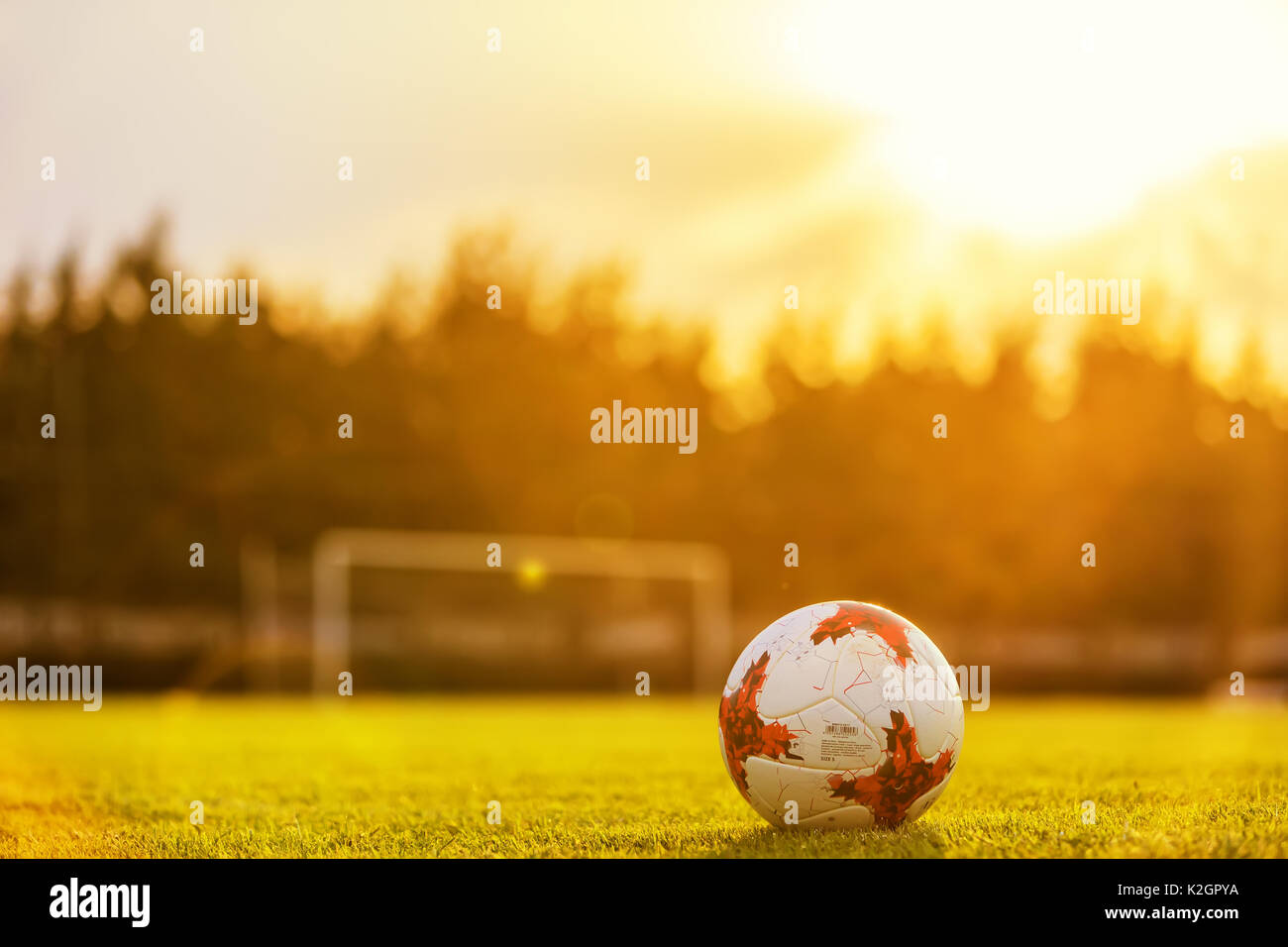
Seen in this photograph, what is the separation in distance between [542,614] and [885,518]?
36.3 feet

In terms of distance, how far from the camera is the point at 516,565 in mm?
31125

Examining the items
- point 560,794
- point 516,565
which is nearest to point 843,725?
point 560,794

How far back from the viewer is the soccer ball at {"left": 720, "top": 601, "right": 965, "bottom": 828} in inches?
207

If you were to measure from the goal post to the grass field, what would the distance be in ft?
43.1

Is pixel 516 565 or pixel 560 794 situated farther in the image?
pixel 516 565

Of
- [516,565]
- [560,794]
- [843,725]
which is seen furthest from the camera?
[516,565]

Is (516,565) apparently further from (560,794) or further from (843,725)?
(843,725)

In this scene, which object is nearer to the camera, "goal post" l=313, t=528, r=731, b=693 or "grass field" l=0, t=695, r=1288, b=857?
"grass field" l=0, t=695, r=1288, b=857

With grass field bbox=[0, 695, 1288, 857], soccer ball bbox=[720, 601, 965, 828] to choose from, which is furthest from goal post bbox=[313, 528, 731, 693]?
soccer ball bbox=[720, 601, 965, 828]

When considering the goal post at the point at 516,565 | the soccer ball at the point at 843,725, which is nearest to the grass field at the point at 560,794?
the soccer ball at the point at 843,725

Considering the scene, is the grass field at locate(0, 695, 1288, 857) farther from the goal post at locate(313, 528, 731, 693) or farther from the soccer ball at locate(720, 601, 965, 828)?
the goal post at locate(313, 528, 731, 693)

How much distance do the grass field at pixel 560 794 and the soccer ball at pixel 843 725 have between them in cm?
15

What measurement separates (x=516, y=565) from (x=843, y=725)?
26179 millimetres

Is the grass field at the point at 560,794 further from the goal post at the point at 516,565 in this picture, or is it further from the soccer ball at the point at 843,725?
the goal post at the point at 516,565
